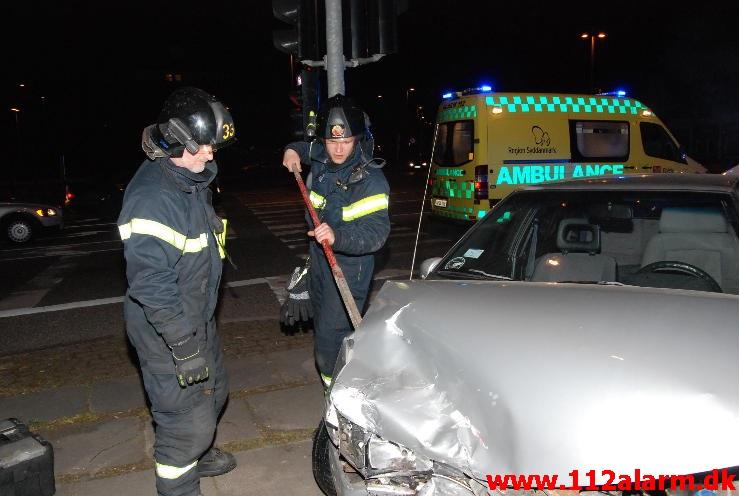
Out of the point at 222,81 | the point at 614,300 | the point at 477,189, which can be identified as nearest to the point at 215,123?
the point at 614,300

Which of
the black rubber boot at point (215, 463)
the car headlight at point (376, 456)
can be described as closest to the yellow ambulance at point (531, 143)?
the black rubber boot at point (215, 463)

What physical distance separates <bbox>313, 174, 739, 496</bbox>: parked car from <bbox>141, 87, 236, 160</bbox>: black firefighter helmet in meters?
1.10

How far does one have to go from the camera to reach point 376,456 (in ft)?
7.13

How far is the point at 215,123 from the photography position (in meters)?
2.88

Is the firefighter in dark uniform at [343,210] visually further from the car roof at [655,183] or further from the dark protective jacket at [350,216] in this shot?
the car roof at [655,183]

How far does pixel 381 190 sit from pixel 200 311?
4.08 feet

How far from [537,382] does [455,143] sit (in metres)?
9.41

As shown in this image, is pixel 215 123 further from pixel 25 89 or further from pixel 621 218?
pixel 25 89

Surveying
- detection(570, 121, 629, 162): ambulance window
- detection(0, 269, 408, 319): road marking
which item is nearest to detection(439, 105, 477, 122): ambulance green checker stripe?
detection(570, 121, 629, 162): ambulance window

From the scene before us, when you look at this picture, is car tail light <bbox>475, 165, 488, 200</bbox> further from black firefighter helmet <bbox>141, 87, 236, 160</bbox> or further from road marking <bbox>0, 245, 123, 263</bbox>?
black firefighter helmet <bbox>141, 87, 236, 160</bbox>

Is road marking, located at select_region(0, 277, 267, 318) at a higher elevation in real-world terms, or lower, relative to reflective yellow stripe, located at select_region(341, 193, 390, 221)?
lower

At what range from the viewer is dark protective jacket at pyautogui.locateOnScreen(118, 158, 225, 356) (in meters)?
2.67

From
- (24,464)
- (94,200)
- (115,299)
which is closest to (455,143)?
(115,299)

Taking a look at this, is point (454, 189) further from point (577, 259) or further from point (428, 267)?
point (428, 267)
